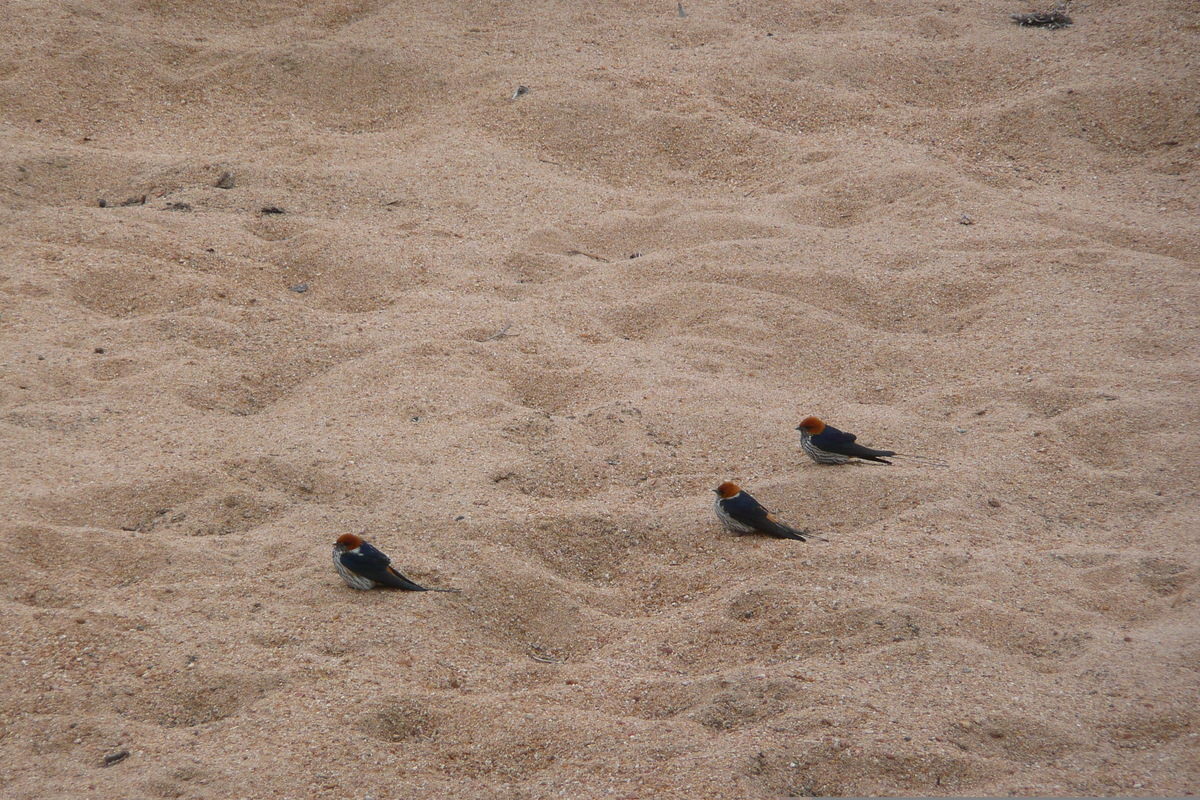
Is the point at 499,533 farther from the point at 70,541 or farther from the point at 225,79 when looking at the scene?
the point at 225,79

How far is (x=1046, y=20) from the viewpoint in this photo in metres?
6.52

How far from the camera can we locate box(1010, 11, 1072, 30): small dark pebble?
6488 mm

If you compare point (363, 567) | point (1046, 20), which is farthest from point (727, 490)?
point (1046, 20)

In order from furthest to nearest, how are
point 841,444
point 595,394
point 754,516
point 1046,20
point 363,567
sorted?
point 1046,20 < point 595,394 < point 841,444 < point 754,516 < point 363,567

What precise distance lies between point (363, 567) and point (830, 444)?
1.62m

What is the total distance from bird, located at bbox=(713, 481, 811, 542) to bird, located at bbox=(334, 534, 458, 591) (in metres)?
1.00

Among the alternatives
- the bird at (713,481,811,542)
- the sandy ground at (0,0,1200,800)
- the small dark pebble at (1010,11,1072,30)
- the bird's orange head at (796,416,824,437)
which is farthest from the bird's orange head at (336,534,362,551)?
the small dark pebble at (1010,11,1072,30)

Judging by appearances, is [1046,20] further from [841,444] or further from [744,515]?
[744,515]

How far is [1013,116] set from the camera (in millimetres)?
5707

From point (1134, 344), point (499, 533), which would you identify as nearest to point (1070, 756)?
point (499, 533)

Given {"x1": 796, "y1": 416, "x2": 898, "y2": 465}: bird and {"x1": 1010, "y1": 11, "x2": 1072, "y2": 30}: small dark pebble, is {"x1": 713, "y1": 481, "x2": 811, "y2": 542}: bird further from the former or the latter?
{"x1": 1010, "y1": 11, "x2": 1072, "y2": 30}: small dark pebble

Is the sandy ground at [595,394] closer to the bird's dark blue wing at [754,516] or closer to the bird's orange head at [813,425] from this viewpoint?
the bird's dark blue wing at [754,516]

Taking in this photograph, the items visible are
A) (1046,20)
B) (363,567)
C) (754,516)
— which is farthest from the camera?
(1046,20)

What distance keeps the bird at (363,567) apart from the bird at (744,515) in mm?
1004
